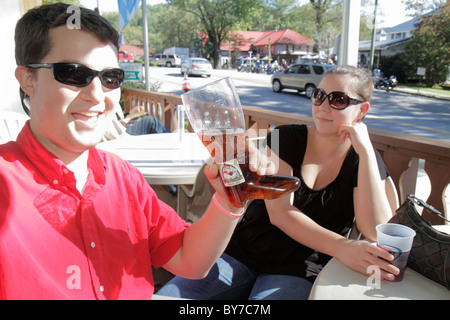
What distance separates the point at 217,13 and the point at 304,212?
44.7 metres

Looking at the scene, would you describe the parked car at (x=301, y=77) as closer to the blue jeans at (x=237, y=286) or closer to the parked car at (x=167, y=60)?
the blue jeans at (x=237, y=286)

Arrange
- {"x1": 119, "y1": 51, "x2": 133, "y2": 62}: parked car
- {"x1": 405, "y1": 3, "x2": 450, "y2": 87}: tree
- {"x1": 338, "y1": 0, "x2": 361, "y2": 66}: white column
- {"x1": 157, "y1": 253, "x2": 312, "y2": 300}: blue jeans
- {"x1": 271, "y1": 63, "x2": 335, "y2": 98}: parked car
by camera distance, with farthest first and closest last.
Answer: {"x1": 405, "y1": 3, "x2": 450, "y2": 87}: tree < {"x1": 271, "y1": 63, "x2": 335, "y2": 98}: parked car < {"x1": 338, "y1": 0, "x2": 361, "y2": 66}: white column < {"x1": 157, "y1": 253, "x2": 312, "y2": 300}: blue jeans < {"x1": 119, "y1": 51, "x2": 133, "y2": 62}: parked car

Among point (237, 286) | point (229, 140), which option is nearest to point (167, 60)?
point (237, 286)

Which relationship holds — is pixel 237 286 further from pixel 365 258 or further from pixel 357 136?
pixel 357 136

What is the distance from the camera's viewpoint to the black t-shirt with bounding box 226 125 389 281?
1625 mm

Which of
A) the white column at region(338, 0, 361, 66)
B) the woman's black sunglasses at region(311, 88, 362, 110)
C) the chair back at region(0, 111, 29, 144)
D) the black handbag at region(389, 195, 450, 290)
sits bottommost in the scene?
the black handbag at region(389, 195, 450, 290)

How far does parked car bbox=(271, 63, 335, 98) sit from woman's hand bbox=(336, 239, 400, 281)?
54.8ft

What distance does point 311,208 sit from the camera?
1.66 metres

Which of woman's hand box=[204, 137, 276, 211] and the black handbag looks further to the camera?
the black handbag

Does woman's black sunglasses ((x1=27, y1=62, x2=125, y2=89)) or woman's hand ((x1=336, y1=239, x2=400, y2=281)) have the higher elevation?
woman's black sunglasses ((x1=27, y1=62, x2=125, y2=89))

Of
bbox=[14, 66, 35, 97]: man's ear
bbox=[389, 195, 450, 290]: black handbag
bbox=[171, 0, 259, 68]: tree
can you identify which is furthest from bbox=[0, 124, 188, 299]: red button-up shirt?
bbox=[171, 0, 259, 68]: tree

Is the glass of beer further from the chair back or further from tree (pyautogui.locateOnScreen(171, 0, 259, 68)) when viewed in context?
tree (pyautogui.locateOnScreen(171, 0, 259, 68))

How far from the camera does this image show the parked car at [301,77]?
694 inches

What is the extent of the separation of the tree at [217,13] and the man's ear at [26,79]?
4388 centimetres
